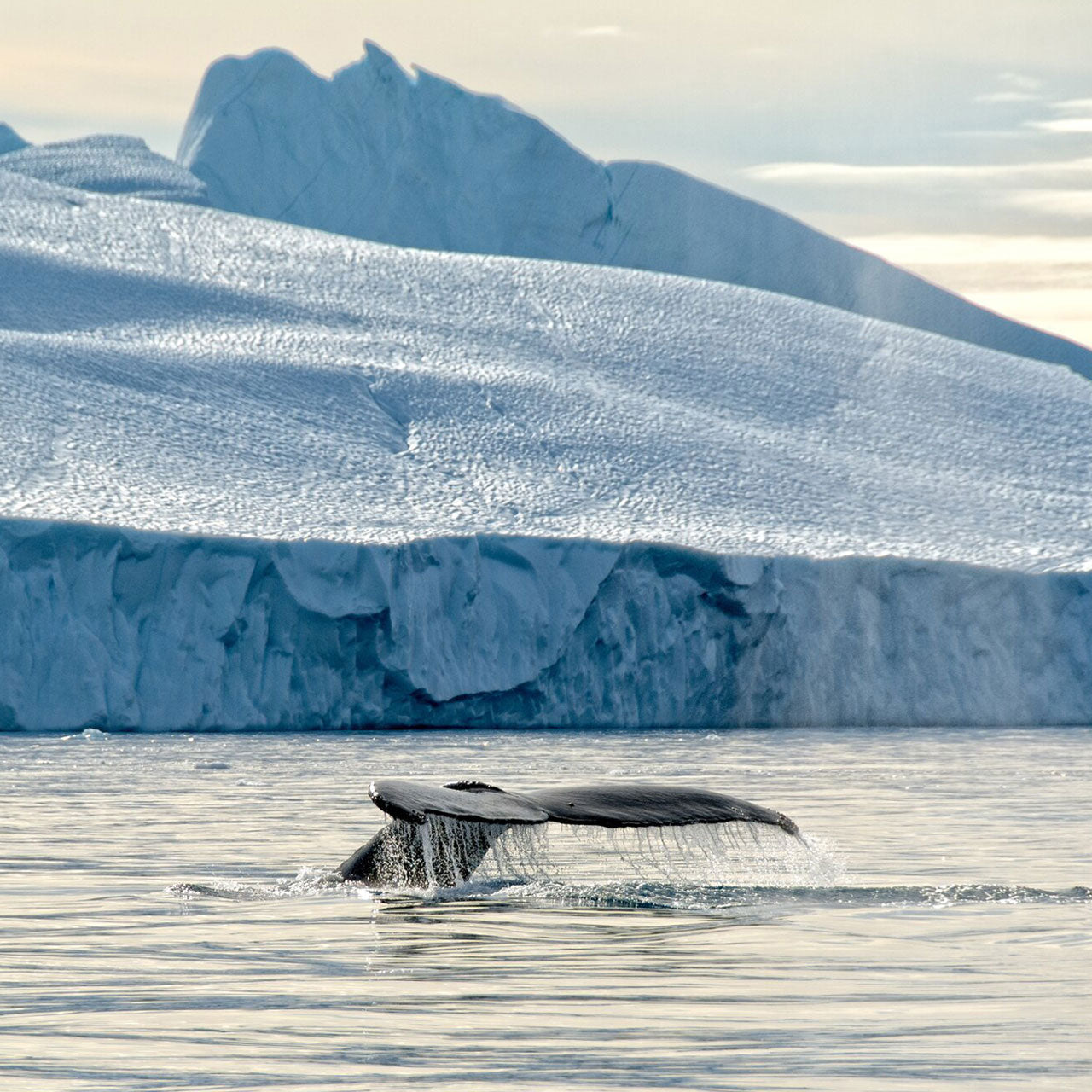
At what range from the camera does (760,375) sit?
1507 inches

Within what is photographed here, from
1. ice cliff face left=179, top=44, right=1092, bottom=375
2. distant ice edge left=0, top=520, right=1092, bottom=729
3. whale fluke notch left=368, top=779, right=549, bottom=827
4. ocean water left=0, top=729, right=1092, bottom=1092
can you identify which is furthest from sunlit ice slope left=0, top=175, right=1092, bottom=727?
whale fluke notch left=368, top=779, right=549, bottom=827

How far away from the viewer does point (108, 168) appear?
52094 millimetres

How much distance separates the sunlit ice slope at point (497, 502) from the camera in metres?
23.5

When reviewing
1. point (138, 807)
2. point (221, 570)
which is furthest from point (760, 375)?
point (138, 807)

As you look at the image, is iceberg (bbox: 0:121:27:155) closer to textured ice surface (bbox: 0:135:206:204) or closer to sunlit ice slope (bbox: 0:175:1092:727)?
textured ice surface (bbox: 0:135:206:204)

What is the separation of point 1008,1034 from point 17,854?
618cm


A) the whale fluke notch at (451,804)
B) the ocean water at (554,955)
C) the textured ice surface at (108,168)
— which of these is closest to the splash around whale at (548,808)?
the whale fluke notch at (451,804)

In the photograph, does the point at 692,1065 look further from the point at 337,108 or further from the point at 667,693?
the point at 337,108

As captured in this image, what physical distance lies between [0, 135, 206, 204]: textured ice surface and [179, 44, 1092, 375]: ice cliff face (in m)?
1.12

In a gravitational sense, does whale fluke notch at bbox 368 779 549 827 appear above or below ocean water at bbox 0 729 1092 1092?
above

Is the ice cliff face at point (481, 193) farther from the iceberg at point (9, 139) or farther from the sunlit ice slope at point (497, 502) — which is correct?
the sunlit ice slope at point (497, 502)

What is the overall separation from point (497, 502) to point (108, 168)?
2765 cm

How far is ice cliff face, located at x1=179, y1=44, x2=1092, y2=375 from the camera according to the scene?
5000cm

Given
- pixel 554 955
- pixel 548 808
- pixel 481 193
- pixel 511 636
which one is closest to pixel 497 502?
pixel 511 636
